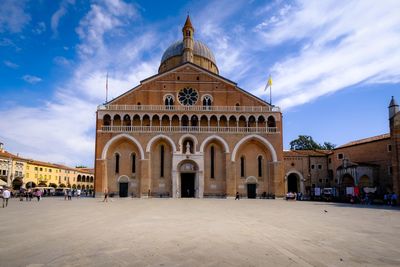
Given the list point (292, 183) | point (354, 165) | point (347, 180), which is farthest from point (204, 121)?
point (347, 180)

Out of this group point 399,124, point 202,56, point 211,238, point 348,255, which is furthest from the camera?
point 202,56

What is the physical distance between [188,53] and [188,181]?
64.3 feet

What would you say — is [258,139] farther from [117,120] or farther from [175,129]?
[117,120]

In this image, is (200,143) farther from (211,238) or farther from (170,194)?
(211,238)

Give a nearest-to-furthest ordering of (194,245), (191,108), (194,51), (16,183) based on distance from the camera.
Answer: (194,245) < (191,108) < (194,51) < (16,183)

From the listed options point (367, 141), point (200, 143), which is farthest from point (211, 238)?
point (367, 141)

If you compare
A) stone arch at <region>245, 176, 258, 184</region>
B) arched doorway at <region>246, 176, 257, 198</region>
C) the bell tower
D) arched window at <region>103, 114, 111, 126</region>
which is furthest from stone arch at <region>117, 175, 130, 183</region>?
the bell tower

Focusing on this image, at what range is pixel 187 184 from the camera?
36531 millimetres

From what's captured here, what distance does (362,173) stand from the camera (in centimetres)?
3394

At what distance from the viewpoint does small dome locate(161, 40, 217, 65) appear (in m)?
49.8

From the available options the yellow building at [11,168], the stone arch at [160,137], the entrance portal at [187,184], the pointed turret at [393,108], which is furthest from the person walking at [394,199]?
the yellow building at [11,168]

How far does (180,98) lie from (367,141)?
2370 centimetres

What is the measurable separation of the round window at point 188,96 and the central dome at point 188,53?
8.07 meters

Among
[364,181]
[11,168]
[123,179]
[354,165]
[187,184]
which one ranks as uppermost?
[354,165]
